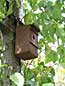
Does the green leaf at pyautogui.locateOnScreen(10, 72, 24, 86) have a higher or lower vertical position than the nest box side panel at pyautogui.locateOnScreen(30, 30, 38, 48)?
lower

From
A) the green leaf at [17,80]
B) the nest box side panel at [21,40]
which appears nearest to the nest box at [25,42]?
the nest box side panel at [21,40]

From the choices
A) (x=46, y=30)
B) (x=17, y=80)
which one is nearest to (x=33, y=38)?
(x=46, y=30)

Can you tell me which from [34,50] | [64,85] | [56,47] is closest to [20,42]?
[34,50]

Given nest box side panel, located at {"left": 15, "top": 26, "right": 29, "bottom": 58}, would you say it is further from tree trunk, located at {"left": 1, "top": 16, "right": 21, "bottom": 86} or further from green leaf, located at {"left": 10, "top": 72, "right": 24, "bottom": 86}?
green leaf, located at {"left": 10, "top": 72, "right": 24, "bottom": 86}

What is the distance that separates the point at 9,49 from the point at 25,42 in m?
0.10

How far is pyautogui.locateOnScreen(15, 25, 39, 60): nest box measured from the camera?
54.7 inches

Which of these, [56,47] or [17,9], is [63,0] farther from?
[56,47]

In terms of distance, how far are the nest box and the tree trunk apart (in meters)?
0.03

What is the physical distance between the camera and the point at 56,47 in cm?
167

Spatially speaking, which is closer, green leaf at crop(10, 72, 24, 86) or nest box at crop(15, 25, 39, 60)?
green leaf at crop(10, 72, 24, 86)

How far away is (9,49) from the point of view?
137cm

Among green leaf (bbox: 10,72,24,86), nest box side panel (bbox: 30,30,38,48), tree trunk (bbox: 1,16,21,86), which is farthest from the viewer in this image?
nest box side panel (bbox: 30,30,38,48)

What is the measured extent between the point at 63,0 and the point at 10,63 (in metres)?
0.41

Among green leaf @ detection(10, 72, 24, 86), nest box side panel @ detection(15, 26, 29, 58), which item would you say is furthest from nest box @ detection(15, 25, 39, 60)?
green leaf @ detection(10, 72, 24, 86)
